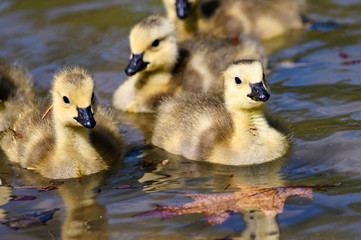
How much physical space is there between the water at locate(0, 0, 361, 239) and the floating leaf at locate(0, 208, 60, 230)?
0.05 m

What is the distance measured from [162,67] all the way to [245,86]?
1688 mm

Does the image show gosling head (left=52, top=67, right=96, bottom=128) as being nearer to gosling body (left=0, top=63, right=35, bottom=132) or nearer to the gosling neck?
the gosling neck

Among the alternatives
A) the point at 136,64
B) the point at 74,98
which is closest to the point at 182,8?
the point at 136,64

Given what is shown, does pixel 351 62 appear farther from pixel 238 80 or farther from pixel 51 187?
pixel 51 187

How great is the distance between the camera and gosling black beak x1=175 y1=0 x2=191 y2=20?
7414mm

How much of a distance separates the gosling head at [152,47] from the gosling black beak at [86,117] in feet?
5.02

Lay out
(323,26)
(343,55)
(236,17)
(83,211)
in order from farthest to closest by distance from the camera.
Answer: (323,26)
(236,17)
(343,55)
(83,211)

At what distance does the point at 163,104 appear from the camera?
5797mm

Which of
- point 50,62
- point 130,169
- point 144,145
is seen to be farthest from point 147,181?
point 50,62

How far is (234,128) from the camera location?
5.14 meters

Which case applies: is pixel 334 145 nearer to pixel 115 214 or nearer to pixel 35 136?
pixel 115 214

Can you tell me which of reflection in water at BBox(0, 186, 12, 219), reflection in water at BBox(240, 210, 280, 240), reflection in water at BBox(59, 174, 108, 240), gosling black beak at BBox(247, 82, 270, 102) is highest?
gosling black beak at BBox(247, 82, 270, 102)

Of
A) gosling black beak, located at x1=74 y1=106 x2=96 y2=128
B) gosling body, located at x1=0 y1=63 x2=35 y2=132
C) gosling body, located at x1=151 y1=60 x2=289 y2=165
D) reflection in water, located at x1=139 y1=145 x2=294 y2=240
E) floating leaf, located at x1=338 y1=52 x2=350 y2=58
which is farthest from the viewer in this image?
floating leaf, located at x1=338 y1=52 x2=350 y2=58

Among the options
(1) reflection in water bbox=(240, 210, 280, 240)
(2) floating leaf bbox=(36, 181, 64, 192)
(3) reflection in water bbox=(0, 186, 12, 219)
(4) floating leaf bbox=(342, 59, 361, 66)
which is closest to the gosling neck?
(2) floating leaf bbox=(36, 181, 64, 192)
